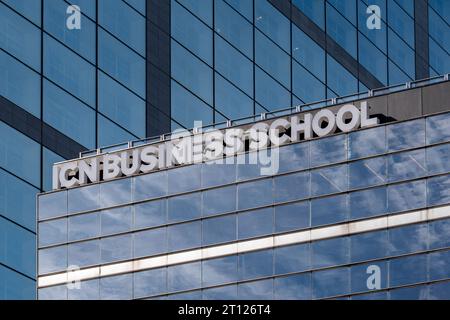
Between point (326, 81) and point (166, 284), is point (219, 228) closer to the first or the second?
point (166, 284)

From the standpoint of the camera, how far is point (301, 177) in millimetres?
61562

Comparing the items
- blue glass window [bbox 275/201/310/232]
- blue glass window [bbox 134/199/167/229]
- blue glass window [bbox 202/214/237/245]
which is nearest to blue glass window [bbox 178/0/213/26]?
blue glass window [bbox 134/199/167/229]

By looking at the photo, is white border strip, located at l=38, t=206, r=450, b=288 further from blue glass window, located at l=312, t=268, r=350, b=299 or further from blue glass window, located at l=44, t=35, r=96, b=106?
blue glass window, located at l=44, t=35, r=96, b=106

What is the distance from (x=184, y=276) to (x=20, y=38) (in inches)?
605

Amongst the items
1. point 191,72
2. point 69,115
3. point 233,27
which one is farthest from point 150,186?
point 233,27

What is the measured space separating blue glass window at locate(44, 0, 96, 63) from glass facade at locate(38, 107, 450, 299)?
10.6 metres

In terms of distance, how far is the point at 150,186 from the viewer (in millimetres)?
65250

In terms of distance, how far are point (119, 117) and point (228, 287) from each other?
18.5 meters

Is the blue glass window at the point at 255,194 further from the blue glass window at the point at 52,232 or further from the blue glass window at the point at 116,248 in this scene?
the blue glass window at the point at 52,232

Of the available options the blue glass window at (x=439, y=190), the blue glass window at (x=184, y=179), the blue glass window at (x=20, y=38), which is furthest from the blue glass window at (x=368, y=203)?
the blue glass window at (x=20, y=38)

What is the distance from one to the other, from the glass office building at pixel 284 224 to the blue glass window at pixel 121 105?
1098 centimetres

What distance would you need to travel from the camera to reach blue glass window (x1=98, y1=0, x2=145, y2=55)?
78375mm

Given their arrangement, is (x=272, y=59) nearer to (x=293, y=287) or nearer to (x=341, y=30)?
(x=341, y=30)

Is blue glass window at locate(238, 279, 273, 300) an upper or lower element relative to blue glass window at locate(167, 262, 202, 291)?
lower
